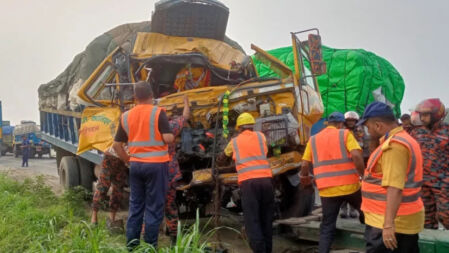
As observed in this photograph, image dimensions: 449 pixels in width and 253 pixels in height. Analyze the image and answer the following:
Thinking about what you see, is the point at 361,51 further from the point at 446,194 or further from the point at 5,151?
the point at 5,151

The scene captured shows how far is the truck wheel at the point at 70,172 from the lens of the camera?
771 centimetres

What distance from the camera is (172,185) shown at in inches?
174

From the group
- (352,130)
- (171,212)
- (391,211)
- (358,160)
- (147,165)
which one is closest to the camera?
(391,211)

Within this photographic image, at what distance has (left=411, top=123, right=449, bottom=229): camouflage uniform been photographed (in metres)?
3.57

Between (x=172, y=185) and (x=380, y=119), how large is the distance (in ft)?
8.07

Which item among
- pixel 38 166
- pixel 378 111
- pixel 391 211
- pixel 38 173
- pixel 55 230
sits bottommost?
pixel 38 166

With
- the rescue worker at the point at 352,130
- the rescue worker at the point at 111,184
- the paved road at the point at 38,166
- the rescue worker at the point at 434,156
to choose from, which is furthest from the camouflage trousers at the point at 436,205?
the paved road at the point at 38,166

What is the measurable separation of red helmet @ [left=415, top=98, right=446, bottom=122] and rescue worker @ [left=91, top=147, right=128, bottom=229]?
3324 millimetres

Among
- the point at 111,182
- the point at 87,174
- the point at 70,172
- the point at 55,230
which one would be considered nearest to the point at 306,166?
the point at 111,182

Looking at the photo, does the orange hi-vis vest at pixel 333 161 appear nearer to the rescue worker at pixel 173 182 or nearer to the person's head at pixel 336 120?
the person's head at pixel 336 120

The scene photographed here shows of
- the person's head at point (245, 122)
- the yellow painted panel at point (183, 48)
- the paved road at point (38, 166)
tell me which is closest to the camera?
the person's head at point (245, 122)

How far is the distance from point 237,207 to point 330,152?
2643mm

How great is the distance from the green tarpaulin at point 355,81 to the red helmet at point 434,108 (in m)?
5.07

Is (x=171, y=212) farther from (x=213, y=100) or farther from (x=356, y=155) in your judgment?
(x=356, y=155)
